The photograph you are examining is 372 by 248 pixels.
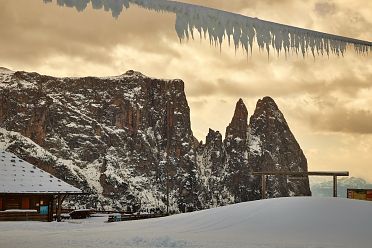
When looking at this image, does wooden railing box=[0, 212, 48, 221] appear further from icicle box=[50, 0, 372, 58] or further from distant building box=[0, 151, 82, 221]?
icicle box=[50, 0, 372, 58]

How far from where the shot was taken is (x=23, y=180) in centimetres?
3391

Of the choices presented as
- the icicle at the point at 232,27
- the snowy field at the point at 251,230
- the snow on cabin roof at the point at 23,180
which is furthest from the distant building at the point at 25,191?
the icicle at the point at 232,27

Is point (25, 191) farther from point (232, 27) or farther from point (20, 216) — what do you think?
point (232, 27)

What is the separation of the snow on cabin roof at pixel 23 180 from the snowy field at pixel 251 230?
21.3 m

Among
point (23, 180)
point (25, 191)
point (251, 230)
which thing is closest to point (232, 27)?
point (251, 230)

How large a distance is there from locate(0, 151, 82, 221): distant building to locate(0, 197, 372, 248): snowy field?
69.3ft

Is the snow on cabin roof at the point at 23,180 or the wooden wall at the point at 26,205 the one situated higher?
the snow on cabin roof at the point at 23,180

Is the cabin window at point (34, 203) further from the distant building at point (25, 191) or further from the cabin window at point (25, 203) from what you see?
the cabin window at point (25, 203)

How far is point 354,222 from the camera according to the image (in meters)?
11.6

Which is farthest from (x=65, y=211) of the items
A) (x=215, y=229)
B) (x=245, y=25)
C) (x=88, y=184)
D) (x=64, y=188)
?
(x=88, y=184)

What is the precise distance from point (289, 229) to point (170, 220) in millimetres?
3315

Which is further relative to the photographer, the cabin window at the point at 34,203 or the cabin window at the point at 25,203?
the cabin window at the point at 34,203

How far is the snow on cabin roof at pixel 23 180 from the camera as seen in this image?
3275 centimetres

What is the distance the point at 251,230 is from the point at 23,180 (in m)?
25.8
